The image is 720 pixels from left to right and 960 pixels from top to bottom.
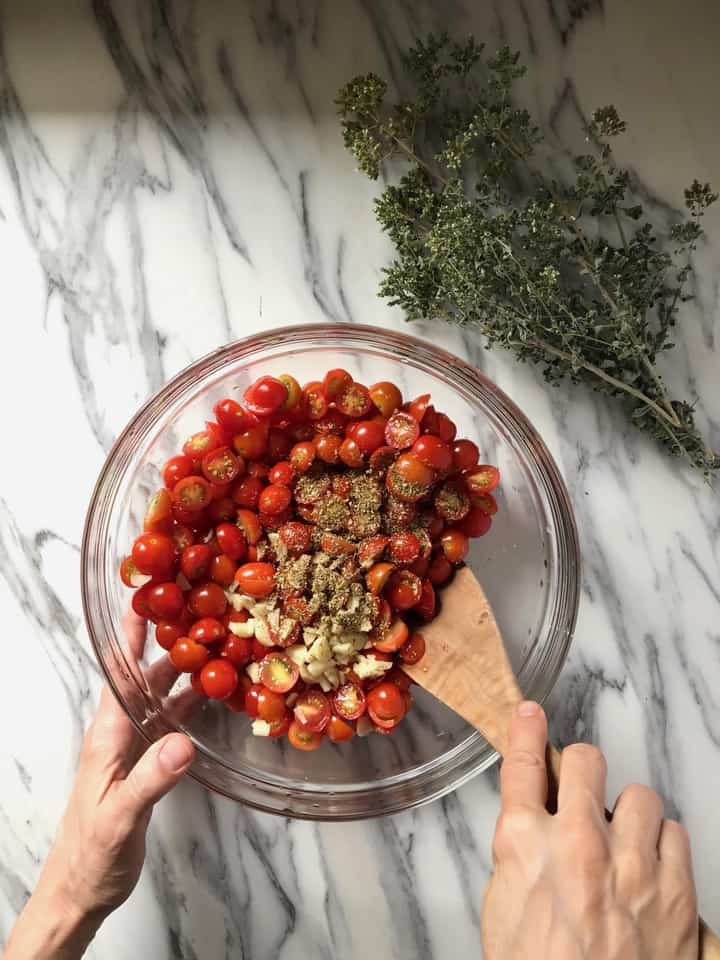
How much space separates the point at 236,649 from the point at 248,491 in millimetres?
220

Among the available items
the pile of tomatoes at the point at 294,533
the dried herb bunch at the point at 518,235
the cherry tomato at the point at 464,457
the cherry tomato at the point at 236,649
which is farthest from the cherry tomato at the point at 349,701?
the dried herb bunch at the point at 518,235

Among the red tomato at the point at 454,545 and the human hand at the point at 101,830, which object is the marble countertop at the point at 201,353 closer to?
the human hand at the point at 101,830

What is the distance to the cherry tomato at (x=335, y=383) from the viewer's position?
1.20m

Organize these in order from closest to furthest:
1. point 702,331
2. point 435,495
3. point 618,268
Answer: point 435,495 → point 618,268 → point 702,331

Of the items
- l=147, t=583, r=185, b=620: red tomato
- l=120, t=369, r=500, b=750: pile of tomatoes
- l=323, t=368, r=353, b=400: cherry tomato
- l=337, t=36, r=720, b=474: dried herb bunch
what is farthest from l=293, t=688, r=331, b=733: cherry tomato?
l=337, t=36, r=720, b=474: dried herb bunch

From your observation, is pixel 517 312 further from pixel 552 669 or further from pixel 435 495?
pixel 552 669

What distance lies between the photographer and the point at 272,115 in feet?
4.60

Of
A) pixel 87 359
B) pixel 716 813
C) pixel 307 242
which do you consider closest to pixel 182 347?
pixel 87 359

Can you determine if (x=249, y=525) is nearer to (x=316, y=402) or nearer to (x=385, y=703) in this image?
(x=316, y=402)

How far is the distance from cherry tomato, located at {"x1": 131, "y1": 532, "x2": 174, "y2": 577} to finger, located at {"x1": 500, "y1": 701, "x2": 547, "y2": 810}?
20.3 inches

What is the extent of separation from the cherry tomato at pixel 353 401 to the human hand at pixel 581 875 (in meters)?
0.50

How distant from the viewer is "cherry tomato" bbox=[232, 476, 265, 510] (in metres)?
1.21

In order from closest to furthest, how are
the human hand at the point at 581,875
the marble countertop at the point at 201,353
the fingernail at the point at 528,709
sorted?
the human hand at the point at 581,875 → the fingernail at the point at 528,709 → the marble countertop at the point at 201,353

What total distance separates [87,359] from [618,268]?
861 millimetres
